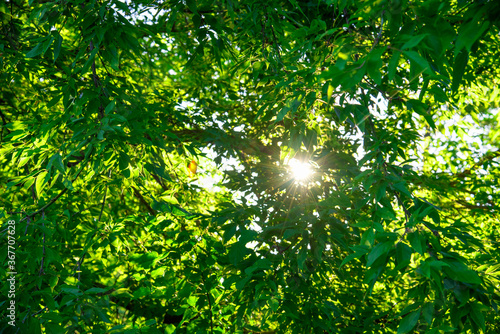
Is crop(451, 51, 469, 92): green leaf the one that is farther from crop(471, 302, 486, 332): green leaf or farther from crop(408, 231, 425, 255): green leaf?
crop(471, 302, 486, 332): green leaf

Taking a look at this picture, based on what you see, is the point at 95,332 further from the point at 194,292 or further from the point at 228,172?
the point at 228,172

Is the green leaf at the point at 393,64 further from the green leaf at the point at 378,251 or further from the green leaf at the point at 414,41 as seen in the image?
the green leaf at the point at 378,251

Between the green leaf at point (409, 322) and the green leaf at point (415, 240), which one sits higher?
the green leaf at point (415, 240)

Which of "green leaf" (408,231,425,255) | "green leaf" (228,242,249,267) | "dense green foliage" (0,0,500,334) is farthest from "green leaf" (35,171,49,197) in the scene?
"green leaf" (408,231,425,255)

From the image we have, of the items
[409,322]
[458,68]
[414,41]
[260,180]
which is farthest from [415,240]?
[260,180]

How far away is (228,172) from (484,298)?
305cm

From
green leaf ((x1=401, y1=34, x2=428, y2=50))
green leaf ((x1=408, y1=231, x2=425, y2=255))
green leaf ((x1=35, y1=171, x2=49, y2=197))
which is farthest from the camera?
green leaf ((x1=35, y1=171, x2=49, y2=197))

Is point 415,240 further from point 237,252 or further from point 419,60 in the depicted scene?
point 237,252

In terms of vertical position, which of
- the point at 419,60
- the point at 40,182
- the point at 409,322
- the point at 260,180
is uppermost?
the point at 260,180

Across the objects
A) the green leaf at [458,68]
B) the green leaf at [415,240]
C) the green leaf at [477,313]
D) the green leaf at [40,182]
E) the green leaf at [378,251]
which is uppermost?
the green leaf at [458,68]

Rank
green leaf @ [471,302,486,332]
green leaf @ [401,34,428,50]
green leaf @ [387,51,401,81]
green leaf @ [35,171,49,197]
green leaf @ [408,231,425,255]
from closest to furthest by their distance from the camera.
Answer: green leaf @ [401,34,428,50] → green leaf @ [387,51,401,81] → green leaf @ [408,231,425,255] → green leaf @ [471,302,486,332] → green leaf @ [35,171,49,197]

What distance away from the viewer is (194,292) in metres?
2.40

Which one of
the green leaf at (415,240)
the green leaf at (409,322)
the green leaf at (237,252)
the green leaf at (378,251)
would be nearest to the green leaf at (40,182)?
the green leaf at (237,252)

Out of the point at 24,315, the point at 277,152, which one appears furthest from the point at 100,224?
the point at 277,152
